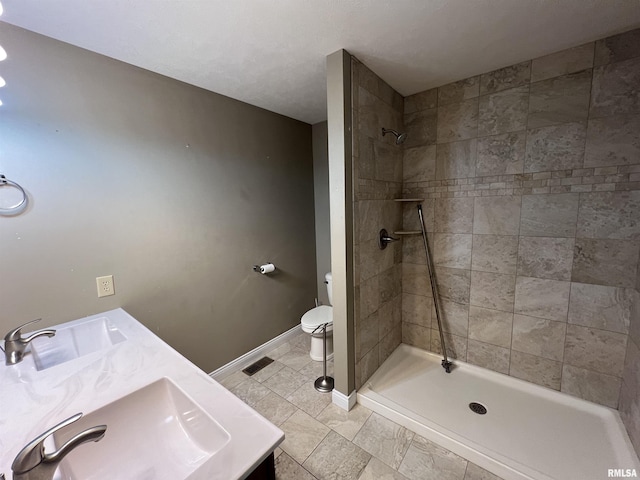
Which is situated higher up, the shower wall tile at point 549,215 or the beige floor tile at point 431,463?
the shower wall tile at point 549,215

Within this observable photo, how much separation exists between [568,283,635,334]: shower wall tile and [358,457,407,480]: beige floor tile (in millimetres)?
1501

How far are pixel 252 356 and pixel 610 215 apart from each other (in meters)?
2.82

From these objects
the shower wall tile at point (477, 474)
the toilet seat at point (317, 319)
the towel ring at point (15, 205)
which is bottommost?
the shower wall tile at point (477, 474)

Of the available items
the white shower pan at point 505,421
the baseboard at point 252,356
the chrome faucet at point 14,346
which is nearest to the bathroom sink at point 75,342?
the chrome faucet at point 14,346

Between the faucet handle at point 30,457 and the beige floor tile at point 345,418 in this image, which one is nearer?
the faucet handle at point 30,457

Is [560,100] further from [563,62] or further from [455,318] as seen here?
[455,318]

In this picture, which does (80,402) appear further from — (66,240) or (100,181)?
(100,181)

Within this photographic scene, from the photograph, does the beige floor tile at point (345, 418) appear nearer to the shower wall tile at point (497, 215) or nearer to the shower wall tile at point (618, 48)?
the shower wall tile at point (497, 215)

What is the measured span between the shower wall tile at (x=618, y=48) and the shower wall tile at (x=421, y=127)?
92 cm

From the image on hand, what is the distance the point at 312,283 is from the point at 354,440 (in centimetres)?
165

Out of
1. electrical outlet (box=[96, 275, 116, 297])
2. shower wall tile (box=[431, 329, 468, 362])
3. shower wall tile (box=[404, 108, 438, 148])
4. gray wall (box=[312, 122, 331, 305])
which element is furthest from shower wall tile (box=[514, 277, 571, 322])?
electrical outlet (box=[96, 275, 116, 297])

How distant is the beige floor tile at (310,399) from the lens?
6.10ft

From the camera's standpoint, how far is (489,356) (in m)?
2.08

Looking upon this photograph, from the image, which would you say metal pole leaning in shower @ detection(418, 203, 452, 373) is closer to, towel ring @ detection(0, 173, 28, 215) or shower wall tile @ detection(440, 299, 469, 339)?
shower wall tile @ detection(440, 299, 469, 339)
